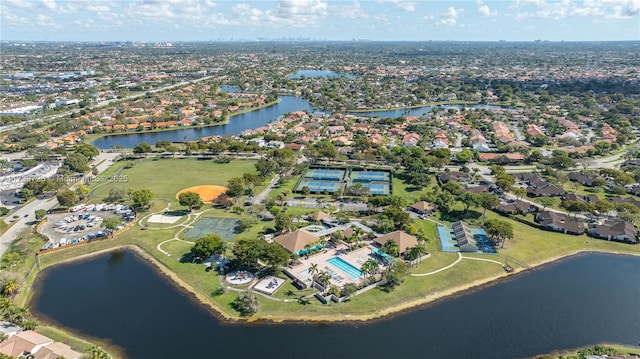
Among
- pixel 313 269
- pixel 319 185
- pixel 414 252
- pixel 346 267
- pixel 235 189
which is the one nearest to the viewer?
pixel 313 269

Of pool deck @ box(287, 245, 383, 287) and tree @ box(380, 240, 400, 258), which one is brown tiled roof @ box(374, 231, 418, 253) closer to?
tree @ box(380, 240, 400, 258)

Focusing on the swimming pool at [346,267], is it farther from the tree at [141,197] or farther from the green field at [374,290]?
the tree at [141,197]

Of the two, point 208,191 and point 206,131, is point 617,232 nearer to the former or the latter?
point 208,191

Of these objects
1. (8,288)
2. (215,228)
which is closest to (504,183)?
(215,228)

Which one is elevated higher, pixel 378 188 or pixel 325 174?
pixel 325 174

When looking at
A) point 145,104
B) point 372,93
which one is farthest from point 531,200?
point 145,104

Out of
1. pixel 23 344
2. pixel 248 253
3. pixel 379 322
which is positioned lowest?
pixel 379 322
